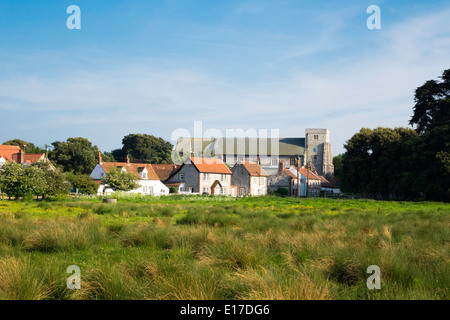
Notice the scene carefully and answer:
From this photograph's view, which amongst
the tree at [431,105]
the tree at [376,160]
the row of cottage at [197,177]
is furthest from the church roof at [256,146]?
the tree at [431,105]

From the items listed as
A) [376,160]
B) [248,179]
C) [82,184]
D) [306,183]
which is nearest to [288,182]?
[306,183]

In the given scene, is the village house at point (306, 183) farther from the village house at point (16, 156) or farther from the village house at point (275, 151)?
the village house at point (16, 156)

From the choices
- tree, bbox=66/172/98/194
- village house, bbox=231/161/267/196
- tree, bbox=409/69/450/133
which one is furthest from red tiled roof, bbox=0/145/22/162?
tree, bbox=409/69/450/133

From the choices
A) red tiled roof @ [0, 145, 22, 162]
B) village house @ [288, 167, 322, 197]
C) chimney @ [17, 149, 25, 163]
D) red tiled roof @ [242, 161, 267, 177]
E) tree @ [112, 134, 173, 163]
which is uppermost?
tree @ [112, 134, 173, 163]

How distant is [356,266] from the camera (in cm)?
706

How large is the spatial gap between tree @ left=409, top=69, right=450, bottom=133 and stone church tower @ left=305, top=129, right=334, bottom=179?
60.6 m

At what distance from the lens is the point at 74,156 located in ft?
257

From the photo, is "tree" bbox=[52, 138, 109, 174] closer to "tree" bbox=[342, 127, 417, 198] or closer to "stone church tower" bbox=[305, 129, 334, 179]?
"tree" bbox=[342, 127, 417, 198]

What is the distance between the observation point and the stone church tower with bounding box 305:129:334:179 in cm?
11312

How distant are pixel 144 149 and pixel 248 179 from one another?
4365cm

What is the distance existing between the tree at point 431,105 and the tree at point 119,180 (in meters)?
34.3

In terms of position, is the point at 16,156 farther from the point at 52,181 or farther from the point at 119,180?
the point at 52,181

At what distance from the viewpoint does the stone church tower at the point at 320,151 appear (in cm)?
11312

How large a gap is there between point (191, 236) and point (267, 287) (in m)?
4.74
